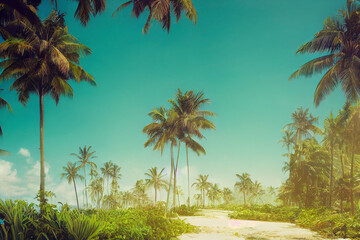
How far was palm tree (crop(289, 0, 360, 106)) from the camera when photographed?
11992 millimetres

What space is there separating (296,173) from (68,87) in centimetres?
2355

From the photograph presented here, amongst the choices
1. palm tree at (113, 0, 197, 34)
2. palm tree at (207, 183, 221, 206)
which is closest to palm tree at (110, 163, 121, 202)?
palm tree at (207, 183, 221, 206)

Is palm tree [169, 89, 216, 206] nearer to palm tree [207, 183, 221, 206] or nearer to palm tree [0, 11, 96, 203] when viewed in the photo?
palm tree [0, 11, 96, 203]

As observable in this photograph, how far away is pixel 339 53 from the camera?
1291cm

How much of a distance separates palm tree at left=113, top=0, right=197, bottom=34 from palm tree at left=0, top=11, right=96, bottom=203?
194 inches

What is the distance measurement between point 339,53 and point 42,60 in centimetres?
1832

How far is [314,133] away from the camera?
120 ft

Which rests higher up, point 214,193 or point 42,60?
point 42,60

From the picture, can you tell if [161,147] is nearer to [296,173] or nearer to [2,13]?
[296,173]

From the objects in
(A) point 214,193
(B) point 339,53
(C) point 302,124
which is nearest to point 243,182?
(A) point 214,193

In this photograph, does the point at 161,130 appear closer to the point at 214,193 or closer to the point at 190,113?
the point at 190,113

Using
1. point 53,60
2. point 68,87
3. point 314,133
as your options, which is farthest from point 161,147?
point 314,133

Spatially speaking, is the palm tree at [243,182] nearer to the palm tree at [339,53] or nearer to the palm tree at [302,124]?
the palm tree at [302,124]

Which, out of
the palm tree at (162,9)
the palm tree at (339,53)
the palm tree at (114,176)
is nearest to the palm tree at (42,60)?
the palm tree at (162,9)
